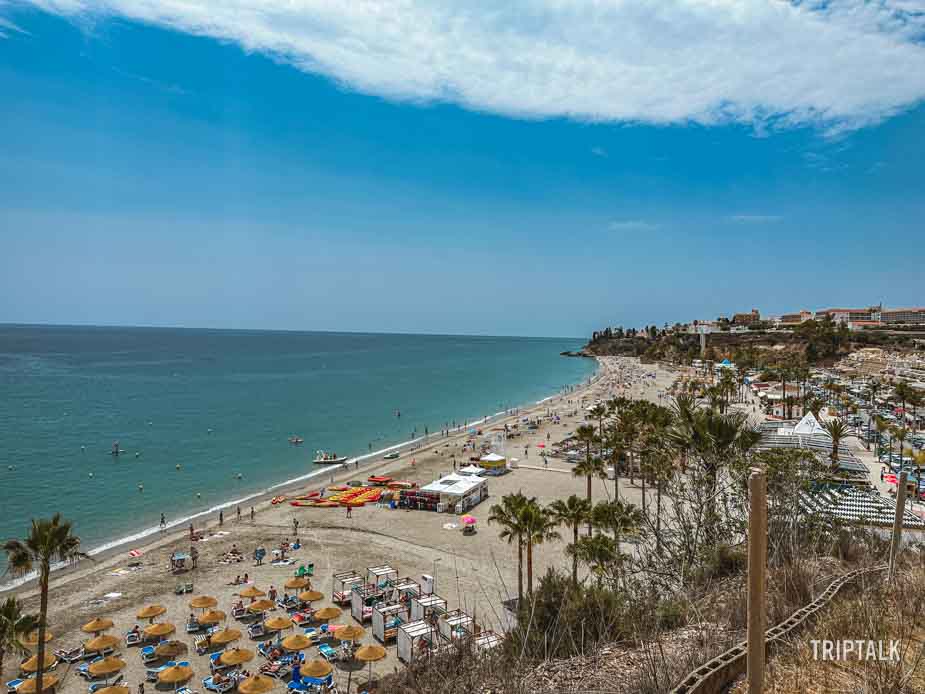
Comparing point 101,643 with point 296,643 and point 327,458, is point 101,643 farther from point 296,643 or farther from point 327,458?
point 327,458

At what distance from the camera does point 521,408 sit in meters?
76.6

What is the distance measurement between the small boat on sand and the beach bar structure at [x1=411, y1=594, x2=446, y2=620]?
93.1 feet

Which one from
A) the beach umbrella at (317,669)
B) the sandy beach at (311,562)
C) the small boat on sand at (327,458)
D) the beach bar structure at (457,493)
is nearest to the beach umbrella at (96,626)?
the sandy beach at (311,562)

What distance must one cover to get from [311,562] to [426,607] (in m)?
8.56

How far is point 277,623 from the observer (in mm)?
16953

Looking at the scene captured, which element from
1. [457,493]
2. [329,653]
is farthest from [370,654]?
[457,493]

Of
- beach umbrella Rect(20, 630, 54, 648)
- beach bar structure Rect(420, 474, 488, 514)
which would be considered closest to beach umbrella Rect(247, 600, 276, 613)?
beach umbrella Rect(20, 630, 54, 648)

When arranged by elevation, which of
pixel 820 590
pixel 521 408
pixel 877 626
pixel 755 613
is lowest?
pixel 521 408

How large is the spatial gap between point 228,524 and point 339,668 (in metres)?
16.5

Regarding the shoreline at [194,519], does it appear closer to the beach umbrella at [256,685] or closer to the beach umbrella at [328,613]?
the beach umbrella at [328,613]

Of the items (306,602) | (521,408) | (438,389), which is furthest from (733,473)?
(438,389)

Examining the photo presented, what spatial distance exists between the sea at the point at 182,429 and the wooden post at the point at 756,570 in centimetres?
2905

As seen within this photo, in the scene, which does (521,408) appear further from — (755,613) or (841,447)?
(755,613)

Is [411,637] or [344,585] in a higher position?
[411,637]
